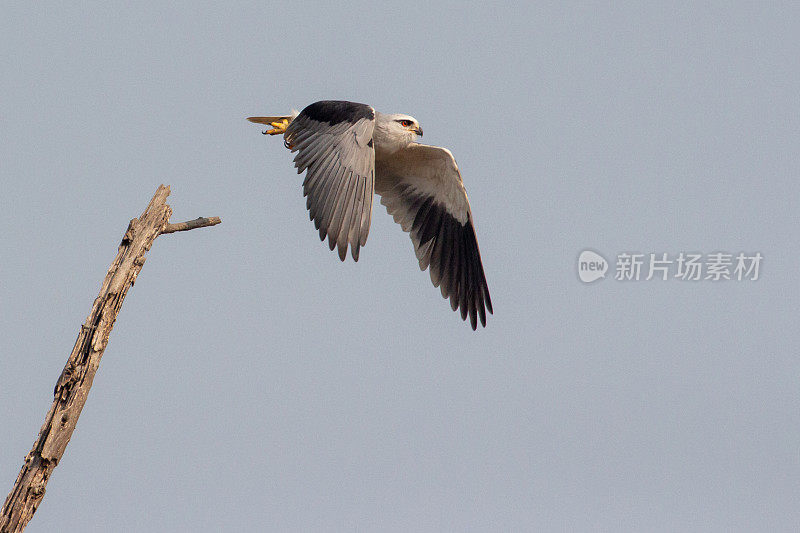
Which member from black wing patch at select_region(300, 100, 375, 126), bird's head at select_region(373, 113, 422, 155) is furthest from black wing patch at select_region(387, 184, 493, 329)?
black wing patch at select_region(300, 100, 375, 126)

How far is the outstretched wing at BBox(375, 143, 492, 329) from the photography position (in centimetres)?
1103

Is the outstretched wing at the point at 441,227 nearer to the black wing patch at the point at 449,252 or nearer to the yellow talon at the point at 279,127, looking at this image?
the black wing patch at the point at 449,252

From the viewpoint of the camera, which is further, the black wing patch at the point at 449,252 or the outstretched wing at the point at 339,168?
the black wing patch at the point at 449,252

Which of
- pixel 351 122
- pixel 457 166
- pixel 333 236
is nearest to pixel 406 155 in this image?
pixel 457 166

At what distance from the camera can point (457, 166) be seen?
1084 cm

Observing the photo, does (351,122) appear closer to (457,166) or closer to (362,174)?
(362,174)

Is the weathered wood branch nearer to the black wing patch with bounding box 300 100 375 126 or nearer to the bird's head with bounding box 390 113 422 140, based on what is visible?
the black wing patch with bounding box 300 100 375 126

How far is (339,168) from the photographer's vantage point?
341 inches

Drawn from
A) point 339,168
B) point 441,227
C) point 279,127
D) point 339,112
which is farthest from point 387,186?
point 339,168

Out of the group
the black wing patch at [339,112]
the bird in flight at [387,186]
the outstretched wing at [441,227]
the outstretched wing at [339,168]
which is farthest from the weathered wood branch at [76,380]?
the outstretched wing at [441,227]

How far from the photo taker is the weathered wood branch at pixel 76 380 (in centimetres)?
624

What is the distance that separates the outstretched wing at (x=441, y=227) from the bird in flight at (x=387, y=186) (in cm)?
1

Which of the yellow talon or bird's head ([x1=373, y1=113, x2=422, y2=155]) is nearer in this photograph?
bird's head ([x1=373, y1=113, x2=422, y2=155])

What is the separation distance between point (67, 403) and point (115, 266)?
1024 mm
